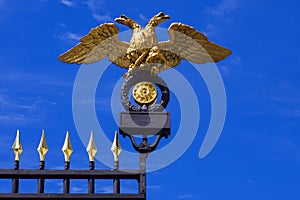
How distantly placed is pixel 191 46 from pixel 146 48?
3.54ft

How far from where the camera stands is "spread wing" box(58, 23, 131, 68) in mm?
14297

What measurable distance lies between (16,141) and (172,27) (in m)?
3.78

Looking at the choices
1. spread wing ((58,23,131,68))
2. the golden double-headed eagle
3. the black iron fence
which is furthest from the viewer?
spread wing ((58,23,131,68))

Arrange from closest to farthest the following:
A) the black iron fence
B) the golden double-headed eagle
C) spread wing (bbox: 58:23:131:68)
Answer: the black iron fence → the golden double-headed eagle → spread wing (bbox: 58:23:131:68)

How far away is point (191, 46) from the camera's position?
573 inches

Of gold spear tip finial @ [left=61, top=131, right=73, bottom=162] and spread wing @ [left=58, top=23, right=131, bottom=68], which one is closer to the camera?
gold spear tip finial @ [left=61, top=131, right=73, bottom=162]

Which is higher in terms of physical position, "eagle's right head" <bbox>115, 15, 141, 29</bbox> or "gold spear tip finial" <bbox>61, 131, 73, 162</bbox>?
"eagle's right head" <bbox>115, 15, 141, 29</bbox>

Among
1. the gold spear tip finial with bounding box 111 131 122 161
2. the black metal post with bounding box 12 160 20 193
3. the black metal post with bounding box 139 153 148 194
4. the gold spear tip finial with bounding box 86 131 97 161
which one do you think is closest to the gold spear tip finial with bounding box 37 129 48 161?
the black metal post with bounding box 12 160 20 193

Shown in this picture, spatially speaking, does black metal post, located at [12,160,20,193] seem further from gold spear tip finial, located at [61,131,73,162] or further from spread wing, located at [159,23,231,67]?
spread wing, located at [159,23,231,67]

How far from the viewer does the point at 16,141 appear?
1345 cm

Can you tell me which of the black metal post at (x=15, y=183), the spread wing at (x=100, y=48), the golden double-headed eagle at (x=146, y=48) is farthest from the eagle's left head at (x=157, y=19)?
the black metal post at (x=15, y=183)

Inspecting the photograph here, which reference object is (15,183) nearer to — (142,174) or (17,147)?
(17,147)

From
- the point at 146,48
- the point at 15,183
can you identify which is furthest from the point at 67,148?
the point at 146,48

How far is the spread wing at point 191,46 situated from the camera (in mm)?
14320
